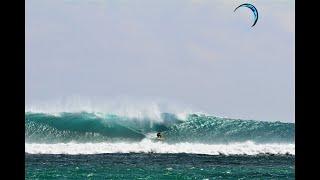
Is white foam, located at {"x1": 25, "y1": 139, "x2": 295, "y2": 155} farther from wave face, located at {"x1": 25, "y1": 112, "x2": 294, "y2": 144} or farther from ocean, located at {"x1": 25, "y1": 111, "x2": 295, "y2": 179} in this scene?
wave face, located at {"x1": 25, "y1": 112, "x2": 294, "y2": 144}

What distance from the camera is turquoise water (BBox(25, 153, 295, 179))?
12180 mm

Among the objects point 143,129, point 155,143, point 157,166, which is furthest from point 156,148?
point 157,166

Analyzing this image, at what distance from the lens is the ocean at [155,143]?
46.9 feet

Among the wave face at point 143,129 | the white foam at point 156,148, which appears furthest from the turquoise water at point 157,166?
the wave face at point 143,129

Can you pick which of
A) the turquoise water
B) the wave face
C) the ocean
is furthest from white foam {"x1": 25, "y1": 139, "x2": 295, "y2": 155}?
the turquoise water

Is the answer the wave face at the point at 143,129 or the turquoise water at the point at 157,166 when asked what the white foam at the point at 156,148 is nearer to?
the wave face at the point at 143,129

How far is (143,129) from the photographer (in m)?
19.1

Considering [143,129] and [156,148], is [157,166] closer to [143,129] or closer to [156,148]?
[156,148]
